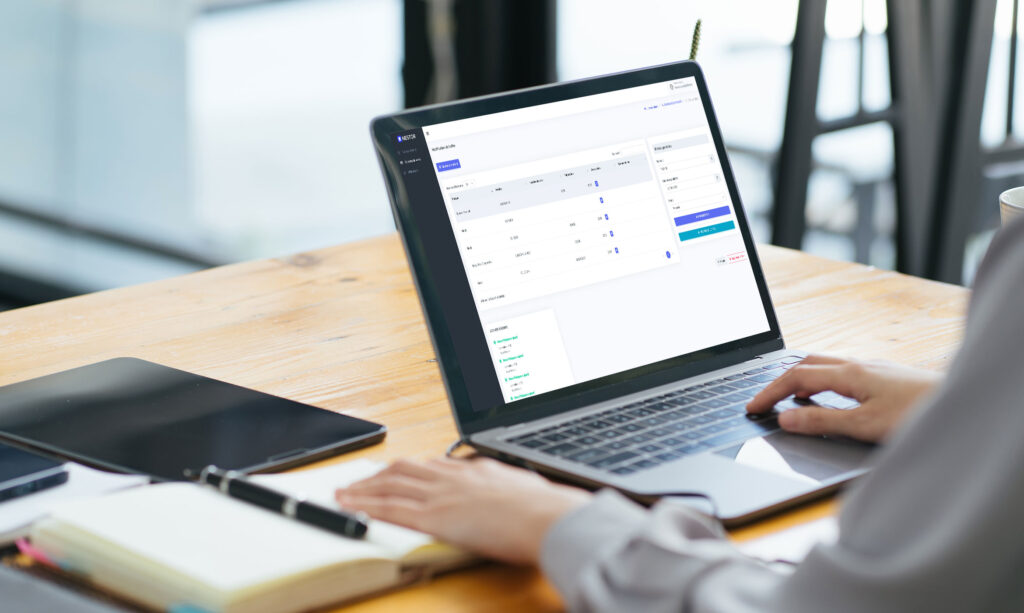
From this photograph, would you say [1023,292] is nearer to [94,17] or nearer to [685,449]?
[685,449]

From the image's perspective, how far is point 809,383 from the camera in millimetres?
955

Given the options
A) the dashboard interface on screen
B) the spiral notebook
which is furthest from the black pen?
the dashboard interface on screen

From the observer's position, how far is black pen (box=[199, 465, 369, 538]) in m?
0.73

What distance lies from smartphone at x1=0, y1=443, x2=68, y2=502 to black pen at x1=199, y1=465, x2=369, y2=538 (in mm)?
123

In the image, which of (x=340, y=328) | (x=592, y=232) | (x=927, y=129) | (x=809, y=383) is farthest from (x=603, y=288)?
(x=927, y=129)

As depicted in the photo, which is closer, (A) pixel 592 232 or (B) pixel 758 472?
(B) pixel 758 472

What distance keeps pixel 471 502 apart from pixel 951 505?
1.06 ft

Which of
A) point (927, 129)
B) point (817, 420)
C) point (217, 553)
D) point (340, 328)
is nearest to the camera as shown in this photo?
point (217, 553)

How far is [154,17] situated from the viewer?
10.2ft

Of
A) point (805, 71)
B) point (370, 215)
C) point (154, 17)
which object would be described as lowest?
point (370, 215)

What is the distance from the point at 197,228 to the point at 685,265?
253 cm

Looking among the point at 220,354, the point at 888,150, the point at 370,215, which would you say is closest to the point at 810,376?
the point at 220,354

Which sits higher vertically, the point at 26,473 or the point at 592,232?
the point at 592,232

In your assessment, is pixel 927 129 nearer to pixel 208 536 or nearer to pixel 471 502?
pixel 471 502
